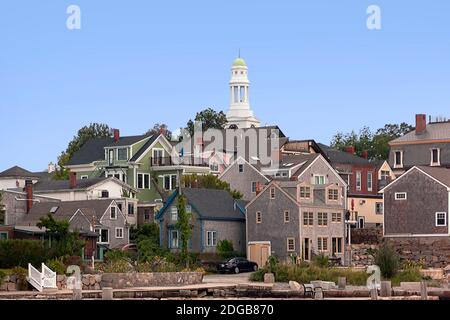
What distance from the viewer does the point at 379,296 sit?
58.0 m

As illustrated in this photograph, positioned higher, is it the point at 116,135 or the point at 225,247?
the point at 116,135

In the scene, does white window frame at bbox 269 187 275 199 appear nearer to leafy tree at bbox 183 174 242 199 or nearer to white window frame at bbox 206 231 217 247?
white window frame at bbox 206 231 217 247

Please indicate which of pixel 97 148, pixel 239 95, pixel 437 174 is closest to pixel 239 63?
pixel 239 95

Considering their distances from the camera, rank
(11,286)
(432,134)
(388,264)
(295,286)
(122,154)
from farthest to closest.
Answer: (122,154)
(432,134)
(388,264)
(295,286)
(11,286)

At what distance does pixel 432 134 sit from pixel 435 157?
2.56 meters

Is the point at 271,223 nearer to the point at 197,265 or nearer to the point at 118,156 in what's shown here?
the point at 197,265

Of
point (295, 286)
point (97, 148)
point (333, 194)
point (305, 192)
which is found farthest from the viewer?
point (97, 148)

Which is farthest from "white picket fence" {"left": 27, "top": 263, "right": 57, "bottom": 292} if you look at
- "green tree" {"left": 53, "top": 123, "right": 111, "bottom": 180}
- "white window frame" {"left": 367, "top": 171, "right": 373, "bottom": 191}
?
"green tree" {"left": 53, "top": 123, "right": 111, "bottom": 180}

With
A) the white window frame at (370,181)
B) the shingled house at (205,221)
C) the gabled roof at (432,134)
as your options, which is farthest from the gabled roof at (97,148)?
the gabled roof at (432,134)

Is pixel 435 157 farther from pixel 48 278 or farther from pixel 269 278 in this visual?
pixel 48 278

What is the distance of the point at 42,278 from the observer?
2383 inches
